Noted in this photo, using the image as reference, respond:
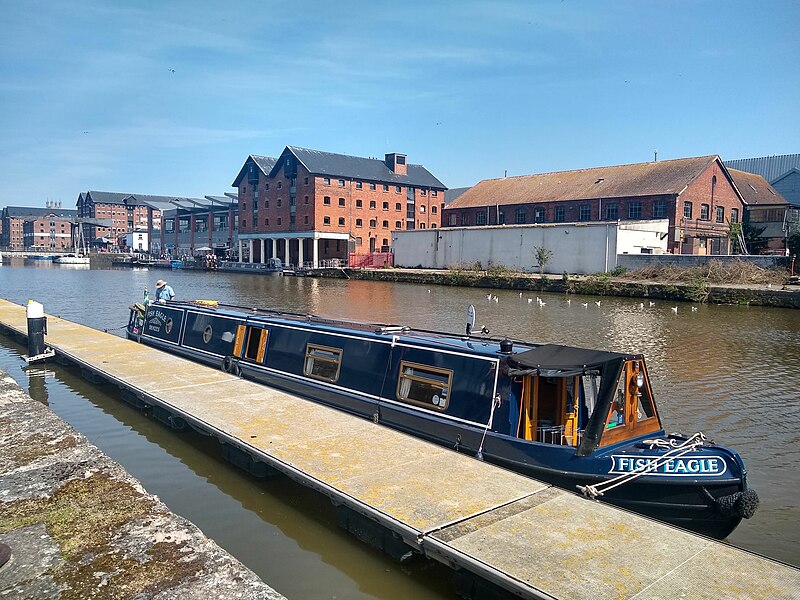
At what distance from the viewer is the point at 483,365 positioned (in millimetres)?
8297

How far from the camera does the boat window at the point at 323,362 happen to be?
1081cm

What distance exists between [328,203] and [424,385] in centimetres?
5917

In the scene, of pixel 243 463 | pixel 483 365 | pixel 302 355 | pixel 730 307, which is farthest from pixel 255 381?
pixel 730 307

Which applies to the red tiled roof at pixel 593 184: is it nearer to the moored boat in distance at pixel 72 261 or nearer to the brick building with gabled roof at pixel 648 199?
the brick building with gabled roof at pixel 648 199

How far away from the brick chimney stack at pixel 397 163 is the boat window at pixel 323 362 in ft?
208

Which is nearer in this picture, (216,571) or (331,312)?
(216,571)

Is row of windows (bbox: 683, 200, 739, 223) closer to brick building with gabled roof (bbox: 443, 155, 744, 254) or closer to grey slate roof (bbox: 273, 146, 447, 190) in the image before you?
brick building with gabled roof (bbox: 443, 155, 744, 254)

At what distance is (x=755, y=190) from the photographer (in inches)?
2255

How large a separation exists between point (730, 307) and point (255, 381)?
27551 mm

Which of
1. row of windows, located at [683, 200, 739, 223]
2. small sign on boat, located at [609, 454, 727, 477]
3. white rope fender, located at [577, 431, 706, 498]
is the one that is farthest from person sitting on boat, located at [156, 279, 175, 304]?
row of windows, located at [683, 200, 739, 223]

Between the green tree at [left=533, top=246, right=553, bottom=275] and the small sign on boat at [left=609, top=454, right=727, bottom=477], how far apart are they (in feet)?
125

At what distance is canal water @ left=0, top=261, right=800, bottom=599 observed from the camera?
6566 millimetres

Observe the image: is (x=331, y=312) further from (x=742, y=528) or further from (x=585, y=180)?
(x=585, y=180)

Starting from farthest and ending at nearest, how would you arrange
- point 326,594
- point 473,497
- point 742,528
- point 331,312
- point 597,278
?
point 597,278, point 331,312, point 742,528, point 473,497, point 326,594
